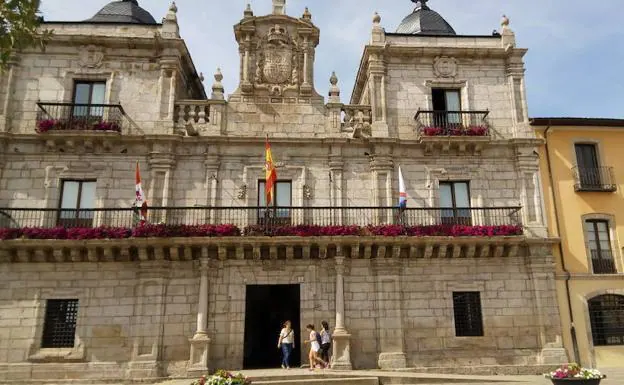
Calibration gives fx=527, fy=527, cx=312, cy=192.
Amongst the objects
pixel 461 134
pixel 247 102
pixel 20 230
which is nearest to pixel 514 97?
pixel 461 134

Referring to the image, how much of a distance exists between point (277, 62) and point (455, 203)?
343 inches

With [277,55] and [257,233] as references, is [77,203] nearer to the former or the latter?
[257,233]

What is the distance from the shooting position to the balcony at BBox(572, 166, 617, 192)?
64.8ft

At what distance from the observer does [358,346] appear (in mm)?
17734

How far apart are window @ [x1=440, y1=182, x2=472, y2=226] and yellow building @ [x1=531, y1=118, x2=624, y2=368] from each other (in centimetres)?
296

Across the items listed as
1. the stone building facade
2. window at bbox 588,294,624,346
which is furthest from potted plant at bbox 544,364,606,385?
window at bbox 588,294,624,346

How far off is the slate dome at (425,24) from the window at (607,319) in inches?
501

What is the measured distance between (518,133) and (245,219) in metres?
10.9

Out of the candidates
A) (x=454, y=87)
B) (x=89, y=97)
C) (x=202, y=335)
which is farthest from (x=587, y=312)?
(x=89, y=97)

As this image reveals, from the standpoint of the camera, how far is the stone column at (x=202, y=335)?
1684 cm

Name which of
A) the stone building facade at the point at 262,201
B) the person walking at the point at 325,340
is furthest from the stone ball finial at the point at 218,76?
the person walking at the point at 325,340

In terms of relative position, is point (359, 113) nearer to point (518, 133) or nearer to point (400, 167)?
point (400, 167)

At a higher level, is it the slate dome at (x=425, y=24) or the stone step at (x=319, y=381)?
the slate dome at (x=425, y=24)

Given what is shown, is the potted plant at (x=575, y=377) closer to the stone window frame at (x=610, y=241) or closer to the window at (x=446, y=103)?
the stone window frame at (x=610, y=241)
